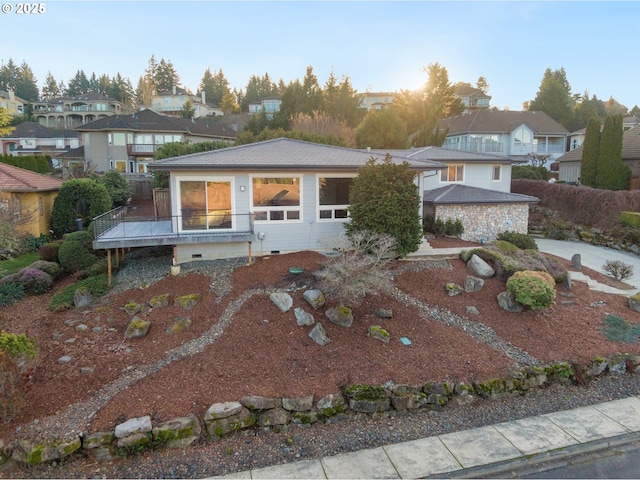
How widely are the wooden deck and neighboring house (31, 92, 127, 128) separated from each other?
2778 inches

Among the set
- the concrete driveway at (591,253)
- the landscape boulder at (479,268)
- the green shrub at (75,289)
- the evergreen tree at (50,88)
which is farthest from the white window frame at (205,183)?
the evergreen tree at (50,88)

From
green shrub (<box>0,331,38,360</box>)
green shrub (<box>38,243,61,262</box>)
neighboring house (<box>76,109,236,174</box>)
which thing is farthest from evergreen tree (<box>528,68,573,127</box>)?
green shrub (<box>0,331,38,360</box>)

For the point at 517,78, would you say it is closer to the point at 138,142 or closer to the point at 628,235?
the point at 628,235

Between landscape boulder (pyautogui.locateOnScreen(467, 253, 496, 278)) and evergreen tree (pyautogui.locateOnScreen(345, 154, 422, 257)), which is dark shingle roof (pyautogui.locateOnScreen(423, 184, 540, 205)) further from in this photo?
evergreen tree (pyautogui.locateOnScreen(345, 154, 422, 257))

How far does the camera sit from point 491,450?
6.61m

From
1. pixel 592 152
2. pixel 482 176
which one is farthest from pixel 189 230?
pixel 592 152

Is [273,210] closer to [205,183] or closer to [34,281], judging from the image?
[205,183]

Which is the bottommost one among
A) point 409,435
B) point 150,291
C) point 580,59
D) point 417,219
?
point 409,435

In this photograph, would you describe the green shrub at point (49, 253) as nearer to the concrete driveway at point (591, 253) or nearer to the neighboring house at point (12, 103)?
the concrete driveway at point (591, 253)

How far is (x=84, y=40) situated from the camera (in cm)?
1410

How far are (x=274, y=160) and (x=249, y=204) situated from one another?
1.70m

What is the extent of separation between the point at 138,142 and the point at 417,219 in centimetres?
3826

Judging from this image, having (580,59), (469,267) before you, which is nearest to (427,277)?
(469,267)

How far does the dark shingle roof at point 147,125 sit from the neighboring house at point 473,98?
127 ft
